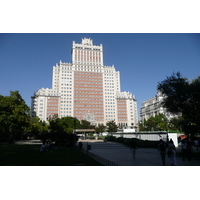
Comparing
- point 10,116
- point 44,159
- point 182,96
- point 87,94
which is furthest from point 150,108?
point 44,159

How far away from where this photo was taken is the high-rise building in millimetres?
112562

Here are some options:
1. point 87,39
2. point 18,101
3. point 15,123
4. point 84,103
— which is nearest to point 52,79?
point 84,103

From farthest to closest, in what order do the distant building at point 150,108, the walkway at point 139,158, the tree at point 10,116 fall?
1. the distant building at point 150,108
2. the tree at point 10,116
3. the walkway at point 139,158

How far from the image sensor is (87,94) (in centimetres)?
11681

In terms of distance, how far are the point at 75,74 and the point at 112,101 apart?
108 feet

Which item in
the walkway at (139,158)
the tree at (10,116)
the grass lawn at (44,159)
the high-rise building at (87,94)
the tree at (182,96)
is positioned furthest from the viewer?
the high-rise building at (87,94)

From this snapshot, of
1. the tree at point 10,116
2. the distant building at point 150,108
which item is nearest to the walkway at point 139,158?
the tree at point 10,116

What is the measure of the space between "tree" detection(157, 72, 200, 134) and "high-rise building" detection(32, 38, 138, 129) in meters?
94.2

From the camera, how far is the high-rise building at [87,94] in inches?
4432

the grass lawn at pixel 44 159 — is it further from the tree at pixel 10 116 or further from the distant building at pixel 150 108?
the distant building at pixel 150 108

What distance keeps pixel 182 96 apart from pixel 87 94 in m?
100

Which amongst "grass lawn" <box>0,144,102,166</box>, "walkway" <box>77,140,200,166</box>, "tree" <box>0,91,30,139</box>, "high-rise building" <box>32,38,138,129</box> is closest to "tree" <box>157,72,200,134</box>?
"walkway" <box>77,140,200,166</box>

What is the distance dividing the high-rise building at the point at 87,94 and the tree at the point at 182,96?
94.2 meters

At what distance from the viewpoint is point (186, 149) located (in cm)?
1334
